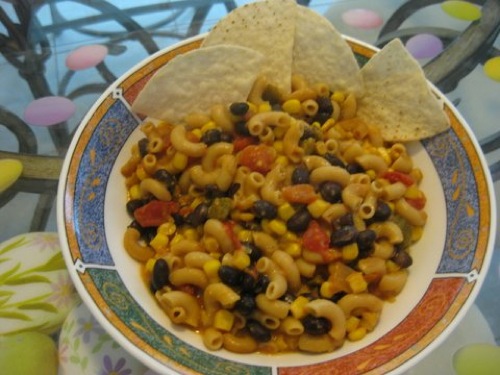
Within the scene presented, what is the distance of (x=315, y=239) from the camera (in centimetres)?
128

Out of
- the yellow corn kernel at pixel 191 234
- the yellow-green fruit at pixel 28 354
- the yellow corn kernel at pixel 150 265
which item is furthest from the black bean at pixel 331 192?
the yellow-green fruit at pixel 28 354

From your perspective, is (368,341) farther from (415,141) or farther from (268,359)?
(415,141)

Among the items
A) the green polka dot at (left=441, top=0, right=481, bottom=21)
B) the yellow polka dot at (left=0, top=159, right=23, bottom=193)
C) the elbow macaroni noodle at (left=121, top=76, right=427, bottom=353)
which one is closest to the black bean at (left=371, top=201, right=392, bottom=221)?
the elbow macaroni noodle at (left=121, top=76, right=427, bottom=353)

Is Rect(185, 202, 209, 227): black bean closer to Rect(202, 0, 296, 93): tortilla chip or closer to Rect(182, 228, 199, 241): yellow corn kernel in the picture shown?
Rect(182, 228, 199, 241): yellow corn kernel

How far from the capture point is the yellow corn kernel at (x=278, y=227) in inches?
51.1

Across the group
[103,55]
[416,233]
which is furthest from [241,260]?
[103,55]

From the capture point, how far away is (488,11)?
219 centimetres

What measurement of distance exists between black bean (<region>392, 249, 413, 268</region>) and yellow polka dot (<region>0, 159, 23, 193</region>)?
3.68 ft

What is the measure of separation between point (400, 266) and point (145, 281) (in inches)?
23.5

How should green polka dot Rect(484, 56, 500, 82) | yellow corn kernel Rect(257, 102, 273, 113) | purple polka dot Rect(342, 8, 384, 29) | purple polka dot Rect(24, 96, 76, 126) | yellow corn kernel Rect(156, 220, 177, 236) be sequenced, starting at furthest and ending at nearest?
purple polka dot Rect(342, 8, 384, 29) < green polka dot Rect(484, 56, 500, 82) < purple polka dot Rect(24, 96, 76, 126) < yellow corn kernel Rect(257, 102, 273, 113) < yellow corn kernel Rect(156, 220, 177, 236)

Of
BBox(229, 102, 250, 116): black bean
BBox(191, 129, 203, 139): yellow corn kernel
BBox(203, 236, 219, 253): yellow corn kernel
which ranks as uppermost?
BBox(229, 102, 250, 116): black bean

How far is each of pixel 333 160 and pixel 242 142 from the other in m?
0.23

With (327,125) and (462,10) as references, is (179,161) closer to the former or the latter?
(327,125)

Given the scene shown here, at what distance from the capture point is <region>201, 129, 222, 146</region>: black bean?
56.0 inches
